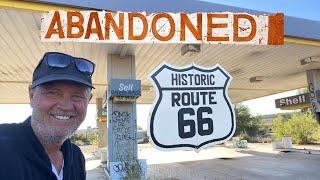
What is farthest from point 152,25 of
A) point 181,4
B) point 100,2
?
point 181,4

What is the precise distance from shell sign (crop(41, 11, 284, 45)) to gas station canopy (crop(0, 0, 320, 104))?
17.3 ft

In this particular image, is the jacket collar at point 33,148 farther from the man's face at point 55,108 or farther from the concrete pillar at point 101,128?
the concrete pillar at point 101,128

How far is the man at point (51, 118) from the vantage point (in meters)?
1.67

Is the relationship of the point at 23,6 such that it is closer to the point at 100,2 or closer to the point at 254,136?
the point at 100,2

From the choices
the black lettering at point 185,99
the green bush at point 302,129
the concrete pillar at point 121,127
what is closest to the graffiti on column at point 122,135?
the concrete pillar at point 121,127

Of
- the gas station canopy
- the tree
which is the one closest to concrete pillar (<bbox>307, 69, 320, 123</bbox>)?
the gas station canopy

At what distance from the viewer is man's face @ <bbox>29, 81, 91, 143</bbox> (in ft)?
5.94

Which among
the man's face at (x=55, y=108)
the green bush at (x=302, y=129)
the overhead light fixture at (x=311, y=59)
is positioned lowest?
the green bush at (x=302, y=129)

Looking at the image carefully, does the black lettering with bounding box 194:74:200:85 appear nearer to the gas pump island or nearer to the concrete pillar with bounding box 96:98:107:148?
the gas pump island

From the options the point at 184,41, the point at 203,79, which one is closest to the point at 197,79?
the point at 203,79

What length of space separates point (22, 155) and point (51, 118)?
0.26 metres

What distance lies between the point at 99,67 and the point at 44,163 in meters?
15.0

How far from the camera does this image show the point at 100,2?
10633 millimetres

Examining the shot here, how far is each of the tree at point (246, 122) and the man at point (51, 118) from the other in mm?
41269
